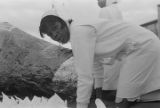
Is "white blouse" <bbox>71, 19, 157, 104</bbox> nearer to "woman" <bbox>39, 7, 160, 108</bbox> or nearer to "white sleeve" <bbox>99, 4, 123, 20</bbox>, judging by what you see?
"woman" <bbox>39, 7, 160, 108</bbox>

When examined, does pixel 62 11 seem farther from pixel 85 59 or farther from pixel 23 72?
pixel 23 72

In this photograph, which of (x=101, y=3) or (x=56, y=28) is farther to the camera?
(x=101, y=3)

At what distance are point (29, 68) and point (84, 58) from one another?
1.11m

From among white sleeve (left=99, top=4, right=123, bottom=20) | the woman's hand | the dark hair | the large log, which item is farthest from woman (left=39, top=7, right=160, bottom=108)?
the woman's hand

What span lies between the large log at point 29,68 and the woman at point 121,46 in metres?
0.83

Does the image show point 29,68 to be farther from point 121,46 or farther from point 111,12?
point 121,46

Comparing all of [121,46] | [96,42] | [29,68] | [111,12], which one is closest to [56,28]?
[96,42]

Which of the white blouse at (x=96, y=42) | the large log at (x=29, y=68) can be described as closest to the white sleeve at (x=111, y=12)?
the large log at (x=29, y=68)

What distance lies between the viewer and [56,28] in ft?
8.08

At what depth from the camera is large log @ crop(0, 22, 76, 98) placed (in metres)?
3.30

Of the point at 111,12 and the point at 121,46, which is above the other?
the point at 121,46

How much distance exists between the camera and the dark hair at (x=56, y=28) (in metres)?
2.44

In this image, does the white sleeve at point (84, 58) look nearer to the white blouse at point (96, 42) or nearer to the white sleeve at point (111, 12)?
the white blouse at point (96, 42)

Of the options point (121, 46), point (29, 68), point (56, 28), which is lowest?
point (29, 68)
